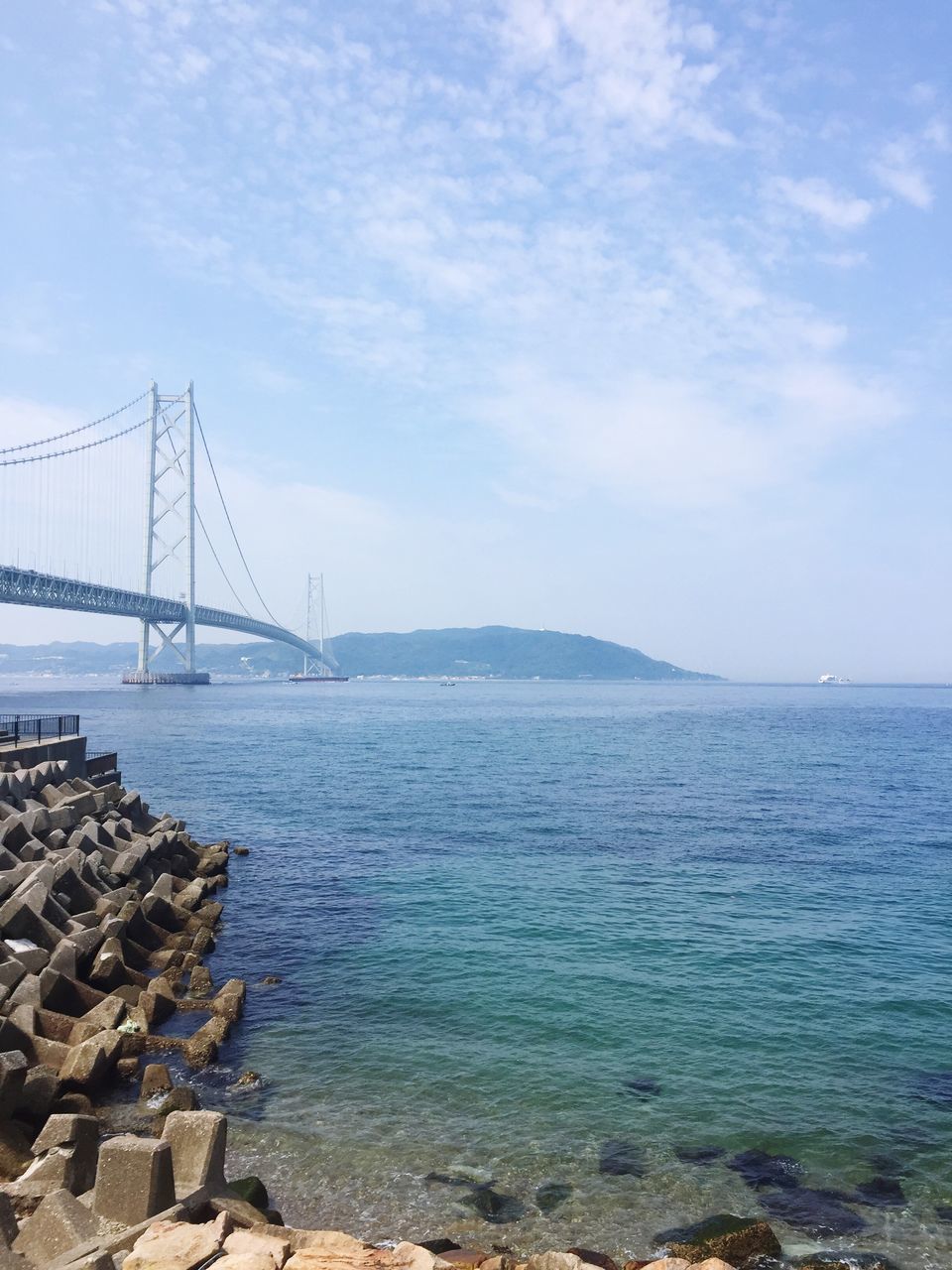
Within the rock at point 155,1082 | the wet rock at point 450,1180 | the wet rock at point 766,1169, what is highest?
the rock at point 155,1082

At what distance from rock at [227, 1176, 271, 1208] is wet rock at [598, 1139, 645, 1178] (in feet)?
5.83

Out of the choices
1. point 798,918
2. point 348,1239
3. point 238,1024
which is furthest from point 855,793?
point 348,1239

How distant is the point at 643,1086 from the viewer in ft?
28.6

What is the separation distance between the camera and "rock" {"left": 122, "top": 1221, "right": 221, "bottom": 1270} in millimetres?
4387

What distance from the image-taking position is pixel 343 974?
11719mm

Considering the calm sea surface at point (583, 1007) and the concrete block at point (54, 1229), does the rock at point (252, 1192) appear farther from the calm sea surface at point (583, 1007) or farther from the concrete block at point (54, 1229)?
the concrete block at point (54, 1229)

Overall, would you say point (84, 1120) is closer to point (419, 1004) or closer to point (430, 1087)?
point (430, 1087)

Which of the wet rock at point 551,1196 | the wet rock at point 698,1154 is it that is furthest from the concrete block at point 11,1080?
the wet rock at point 698,1154

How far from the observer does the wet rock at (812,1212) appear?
21.2 ft

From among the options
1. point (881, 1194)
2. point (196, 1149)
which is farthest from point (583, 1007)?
point (196, 1149)

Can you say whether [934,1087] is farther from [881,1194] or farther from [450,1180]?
[450,1180]

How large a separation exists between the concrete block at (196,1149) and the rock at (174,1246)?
0.60m

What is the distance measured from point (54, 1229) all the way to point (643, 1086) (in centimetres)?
569

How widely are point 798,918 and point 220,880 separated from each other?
983 centimetres
